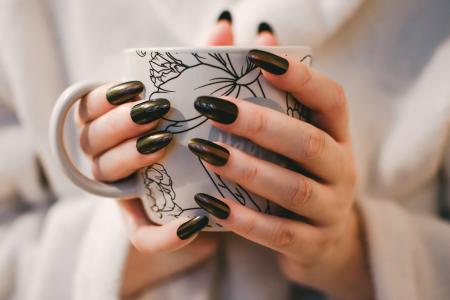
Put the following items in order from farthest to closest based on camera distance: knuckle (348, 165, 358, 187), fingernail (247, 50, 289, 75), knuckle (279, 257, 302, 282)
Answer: knuckle (279, 257, 302, 282) → knuckle (348, 165, 358, 187) → fingernail (247, 50, 289, 75)

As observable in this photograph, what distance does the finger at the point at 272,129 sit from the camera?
1.03 feet

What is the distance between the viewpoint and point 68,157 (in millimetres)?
387

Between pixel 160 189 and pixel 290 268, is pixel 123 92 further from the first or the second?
pixel 290 268

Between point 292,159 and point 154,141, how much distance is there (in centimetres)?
14

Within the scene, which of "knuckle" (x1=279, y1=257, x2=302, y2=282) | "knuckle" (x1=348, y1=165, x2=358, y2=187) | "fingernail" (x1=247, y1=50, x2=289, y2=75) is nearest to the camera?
"fingernail" (x1=247, y1=50, x2=289, y2=75)

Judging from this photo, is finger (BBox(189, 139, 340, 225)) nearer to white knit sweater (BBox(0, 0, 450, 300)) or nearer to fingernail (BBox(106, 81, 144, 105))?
fingernail (BBox(106, 81, 144, 105))

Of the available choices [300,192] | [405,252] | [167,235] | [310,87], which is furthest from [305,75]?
[405,252]

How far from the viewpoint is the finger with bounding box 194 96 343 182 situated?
314mm

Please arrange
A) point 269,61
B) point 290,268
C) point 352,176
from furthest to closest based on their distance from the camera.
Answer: point 290,268 → point 352,176 → point 269,61

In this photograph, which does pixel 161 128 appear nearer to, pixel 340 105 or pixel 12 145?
pixel 340 105

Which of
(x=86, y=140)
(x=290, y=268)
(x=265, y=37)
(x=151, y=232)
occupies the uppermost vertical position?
(x=265, y=37)

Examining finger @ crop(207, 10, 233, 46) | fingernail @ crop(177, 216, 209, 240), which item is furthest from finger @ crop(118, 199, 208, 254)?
finger @ crop(207, 10, 233, 46)

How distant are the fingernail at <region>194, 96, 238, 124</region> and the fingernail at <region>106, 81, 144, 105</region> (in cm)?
7

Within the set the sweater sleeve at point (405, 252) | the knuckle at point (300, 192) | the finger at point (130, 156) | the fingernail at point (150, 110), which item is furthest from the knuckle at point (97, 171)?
the sweater sleeve at point (405, 252)
